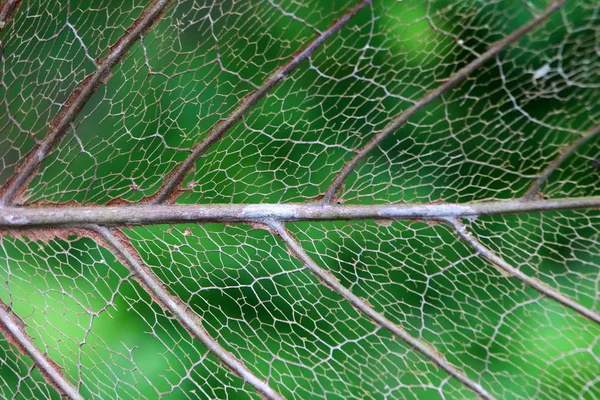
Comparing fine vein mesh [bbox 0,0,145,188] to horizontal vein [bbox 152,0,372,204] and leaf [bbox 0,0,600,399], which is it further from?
horizontal vein [bbox 152,0,372,204]

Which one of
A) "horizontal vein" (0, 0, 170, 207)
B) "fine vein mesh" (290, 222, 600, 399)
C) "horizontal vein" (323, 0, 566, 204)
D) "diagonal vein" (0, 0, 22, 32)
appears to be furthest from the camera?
"diagonal vein" (0, 0, 22, 32)

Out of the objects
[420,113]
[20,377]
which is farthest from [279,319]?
[20,377]

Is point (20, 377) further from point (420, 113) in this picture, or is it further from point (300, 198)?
point (420, 113)

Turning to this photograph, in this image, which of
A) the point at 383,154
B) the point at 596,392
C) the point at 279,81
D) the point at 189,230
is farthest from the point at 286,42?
the point at 596,392

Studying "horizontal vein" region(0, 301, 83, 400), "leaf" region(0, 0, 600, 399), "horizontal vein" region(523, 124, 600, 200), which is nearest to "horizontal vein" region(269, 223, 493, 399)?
"leaf" region(0, 0, 600, 399)

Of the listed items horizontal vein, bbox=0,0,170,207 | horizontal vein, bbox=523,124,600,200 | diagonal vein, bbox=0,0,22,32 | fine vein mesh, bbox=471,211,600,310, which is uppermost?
diagonal vein, bbox=0,0,22,32

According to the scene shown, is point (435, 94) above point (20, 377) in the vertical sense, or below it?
below

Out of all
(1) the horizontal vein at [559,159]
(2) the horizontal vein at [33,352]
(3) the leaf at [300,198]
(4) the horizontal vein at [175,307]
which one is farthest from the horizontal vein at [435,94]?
(2) the horizontal vein at [33,352]
